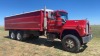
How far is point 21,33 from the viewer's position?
16609 millimetres

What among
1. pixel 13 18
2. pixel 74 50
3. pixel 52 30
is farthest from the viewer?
pixel 13 18

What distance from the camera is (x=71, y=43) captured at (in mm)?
10797

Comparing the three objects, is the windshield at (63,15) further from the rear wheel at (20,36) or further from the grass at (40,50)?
the rear wheel at (20,36)

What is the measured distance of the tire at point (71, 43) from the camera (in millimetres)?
10508

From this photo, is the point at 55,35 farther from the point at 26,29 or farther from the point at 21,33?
the point at 21,33

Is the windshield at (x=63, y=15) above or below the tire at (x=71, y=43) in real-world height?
above

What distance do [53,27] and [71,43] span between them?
2209 mm

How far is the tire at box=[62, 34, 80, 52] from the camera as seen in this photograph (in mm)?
10508

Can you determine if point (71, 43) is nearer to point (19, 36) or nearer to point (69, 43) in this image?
point (69, 43)

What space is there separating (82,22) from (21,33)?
8.01 metres

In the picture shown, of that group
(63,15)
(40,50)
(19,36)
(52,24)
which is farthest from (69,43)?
(19,36)

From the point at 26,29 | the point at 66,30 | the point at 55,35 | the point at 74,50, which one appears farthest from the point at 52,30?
the point at 26,29

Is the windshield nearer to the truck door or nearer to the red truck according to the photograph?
the red truck

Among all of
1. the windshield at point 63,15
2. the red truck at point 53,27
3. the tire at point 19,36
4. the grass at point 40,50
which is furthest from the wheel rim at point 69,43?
the tire at point 19,36
